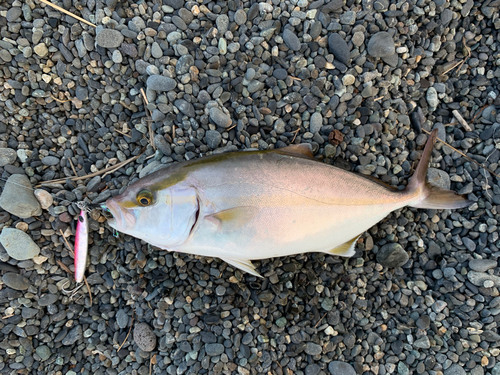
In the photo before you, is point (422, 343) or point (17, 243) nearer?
point (17, 243)

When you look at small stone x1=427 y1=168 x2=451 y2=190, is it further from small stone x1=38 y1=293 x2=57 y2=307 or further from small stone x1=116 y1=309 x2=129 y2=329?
small stone x1=38 y1=293 x2=57 y2=307

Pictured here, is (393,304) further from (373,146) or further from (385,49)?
(385,49)

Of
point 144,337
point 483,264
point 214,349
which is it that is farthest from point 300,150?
point 144,337

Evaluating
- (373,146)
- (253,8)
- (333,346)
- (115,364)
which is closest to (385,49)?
(373,146)

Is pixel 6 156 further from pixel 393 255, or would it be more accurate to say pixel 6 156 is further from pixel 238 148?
pixel 393 255

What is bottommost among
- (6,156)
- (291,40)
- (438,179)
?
(6,156)

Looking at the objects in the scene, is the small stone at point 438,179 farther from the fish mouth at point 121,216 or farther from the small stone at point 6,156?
the small stone at point 6,156
